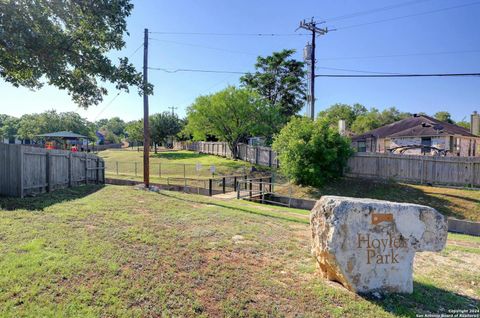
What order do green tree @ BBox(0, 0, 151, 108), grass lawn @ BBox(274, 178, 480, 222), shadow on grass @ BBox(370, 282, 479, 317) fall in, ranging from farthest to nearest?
grass lawn @ BBox(274, 178, 480, 222) < green tree @ BBox(0, 0, 151, 108) < shadow on grass @ BBox(370, 282, 479, 317)

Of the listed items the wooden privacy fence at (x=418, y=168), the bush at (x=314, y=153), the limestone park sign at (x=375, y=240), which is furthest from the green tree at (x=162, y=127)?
the limestone park sign at (x=375, y=240)

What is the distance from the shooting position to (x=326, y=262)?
14.1ft

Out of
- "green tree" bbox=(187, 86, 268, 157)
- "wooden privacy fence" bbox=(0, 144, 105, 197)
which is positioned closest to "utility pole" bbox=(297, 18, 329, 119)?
"green tree" bbox=(187, 86, 268, 157)

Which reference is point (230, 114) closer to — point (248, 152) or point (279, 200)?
point (248, 152)

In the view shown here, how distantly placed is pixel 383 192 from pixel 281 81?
81.6 feet

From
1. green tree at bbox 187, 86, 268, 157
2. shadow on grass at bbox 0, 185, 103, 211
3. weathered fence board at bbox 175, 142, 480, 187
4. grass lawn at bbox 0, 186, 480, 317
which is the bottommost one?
grass lawn at bbox 0, 186, 480, 317

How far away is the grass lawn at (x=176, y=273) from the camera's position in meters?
3.46

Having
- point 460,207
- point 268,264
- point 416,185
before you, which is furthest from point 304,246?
point 416,185

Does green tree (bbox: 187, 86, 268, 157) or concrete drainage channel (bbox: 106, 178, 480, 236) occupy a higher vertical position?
green tree (bbox: 187, 86, 268, 157)

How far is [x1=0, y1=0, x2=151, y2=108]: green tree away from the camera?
19.2ft

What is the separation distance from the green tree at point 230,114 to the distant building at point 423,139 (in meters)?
10.5

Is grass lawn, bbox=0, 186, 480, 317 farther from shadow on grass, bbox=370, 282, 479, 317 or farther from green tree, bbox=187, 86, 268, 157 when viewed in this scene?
green tree, bbox=187, 86, 268, 157

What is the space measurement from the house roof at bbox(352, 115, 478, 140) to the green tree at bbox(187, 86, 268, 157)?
33.8ft

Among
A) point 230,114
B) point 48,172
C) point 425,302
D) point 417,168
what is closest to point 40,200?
point 48,172
